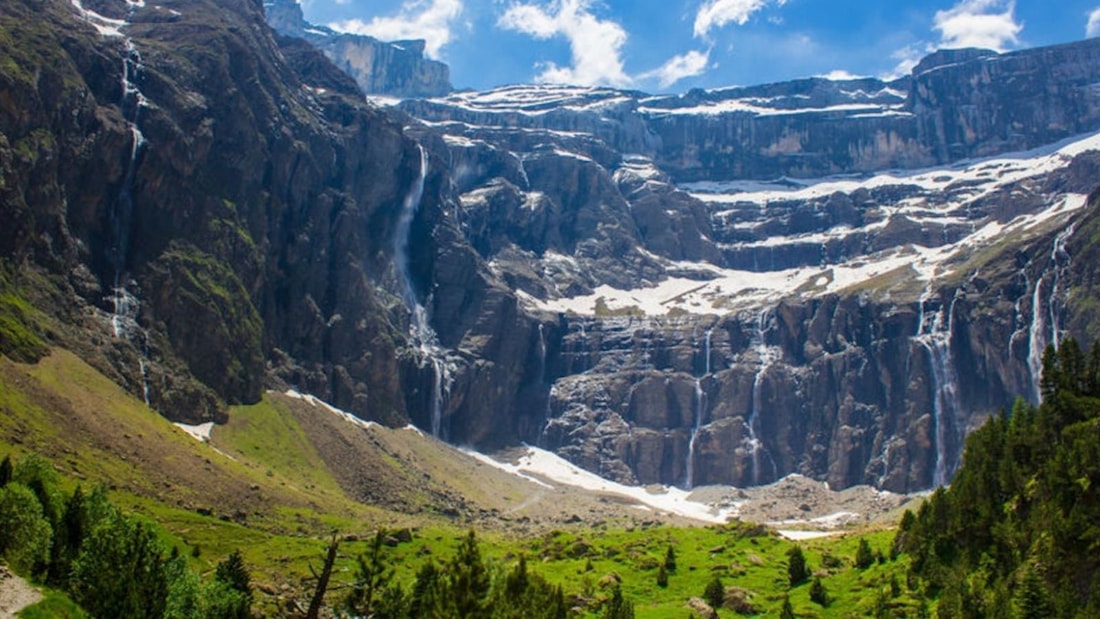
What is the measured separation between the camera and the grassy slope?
313ft

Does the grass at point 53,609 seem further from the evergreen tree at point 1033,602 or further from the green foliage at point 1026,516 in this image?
the evergreen tree at point 1033,602

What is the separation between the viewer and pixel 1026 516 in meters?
80.6

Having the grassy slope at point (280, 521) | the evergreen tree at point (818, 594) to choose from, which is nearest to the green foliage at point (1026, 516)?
the grassy slope at point (280, 521)

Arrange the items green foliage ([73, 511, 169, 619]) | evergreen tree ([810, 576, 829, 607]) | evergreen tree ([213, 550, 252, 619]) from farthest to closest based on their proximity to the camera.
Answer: evergreen tree ([810, 576, 829, 607]) < evergreen tree ([213, 550, 252, 619]) < green foliage ([73, 511, 169, 619])

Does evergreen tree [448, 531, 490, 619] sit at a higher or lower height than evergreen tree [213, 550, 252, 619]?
higher

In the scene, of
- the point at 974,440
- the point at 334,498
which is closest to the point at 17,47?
the point at 334,498

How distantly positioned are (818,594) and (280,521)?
90.1 metres

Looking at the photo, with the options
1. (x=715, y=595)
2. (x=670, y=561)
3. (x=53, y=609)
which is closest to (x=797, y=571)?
(x=715, y=595)

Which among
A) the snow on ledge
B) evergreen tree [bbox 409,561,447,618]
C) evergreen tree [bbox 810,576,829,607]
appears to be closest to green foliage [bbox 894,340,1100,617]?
evergreen tree [bbox 810,576,829,607]

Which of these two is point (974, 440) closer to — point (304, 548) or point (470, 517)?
point (304, 548)

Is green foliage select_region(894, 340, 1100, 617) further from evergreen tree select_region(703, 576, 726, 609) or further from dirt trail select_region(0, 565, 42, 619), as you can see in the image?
dirt trail select_region(0, 565, 42, 619)

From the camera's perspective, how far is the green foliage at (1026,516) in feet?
222

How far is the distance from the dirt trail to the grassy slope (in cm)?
2470

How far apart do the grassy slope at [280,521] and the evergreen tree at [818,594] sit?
1000mm
